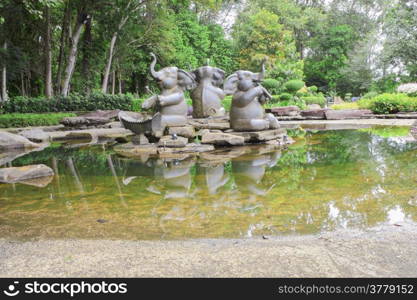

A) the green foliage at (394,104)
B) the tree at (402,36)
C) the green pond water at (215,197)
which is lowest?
the green pond water at (215,197)

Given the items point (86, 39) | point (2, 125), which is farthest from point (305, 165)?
point (86, 39)

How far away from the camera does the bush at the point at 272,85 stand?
2583 cm

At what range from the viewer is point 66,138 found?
506 inches

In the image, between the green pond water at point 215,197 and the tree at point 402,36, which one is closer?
the green pond water at point 215,197

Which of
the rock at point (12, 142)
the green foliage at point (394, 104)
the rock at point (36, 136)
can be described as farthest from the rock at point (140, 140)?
the green foliage at point (394, 104)

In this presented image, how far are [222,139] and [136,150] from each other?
2097 millimetres

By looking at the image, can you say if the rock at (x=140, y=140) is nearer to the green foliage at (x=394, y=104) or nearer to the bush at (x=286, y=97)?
the green foliage at (x=394, y=104)

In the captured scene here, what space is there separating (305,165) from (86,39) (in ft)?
72.7

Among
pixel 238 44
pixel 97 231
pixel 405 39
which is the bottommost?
pixel 97 231

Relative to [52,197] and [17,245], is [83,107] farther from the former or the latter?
[17,245]

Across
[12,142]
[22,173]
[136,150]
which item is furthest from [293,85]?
[22,173]

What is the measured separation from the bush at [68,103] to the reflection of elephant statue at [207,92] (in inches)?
421

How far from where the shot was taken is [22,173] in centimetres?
586

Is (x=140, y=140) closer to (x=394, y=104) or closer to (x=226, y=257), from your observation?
(x=226, y=257)
